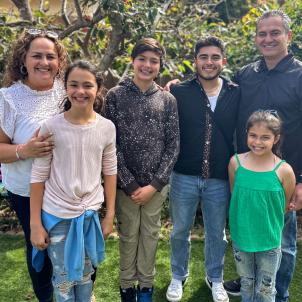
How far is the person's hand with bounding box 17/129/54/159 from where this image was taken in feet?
6.85

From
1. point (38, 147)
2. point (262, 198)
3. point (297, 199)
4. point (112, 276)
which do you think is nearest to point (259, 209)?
point (262, 198)

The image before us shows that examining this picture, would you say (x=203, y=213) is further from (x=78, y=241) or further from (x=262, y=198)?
→ (x=78, y=241)

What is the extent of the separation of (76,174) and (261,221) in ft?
3.78

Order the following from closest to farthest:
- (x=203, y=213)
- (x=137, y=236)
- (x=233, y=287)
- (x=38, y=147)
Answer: (x=38, y=147) → (x=137, y=236) → (x=203, y=213) → (x=233, y=287)

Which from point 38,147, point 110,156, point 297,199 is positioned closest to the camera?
point 38,147

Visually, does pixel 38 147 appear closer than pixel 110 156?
Yes

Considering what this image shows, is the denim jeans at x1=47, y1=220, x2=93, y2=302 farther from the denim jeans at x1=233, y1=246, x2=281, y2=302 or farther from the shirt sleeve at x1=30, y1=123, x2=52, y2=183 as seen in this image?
the denim jeans at x1=233, y1=246, x2=281, y2=302

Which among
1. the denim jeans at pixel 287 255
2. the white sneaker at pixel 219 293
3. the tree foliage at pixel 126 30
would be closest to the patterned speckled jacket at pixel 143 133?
the denim jeans at pixel 287 255

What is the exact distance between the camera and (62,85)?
238 cm

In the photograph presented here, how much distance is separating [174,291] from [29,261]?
115 cm

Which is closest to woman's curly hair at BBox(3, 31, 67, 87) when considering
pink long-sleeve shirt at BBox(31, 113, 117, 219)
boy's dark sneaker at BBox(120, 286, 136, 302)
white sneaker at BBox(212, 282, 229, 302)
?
pink long-sleeve shirt at BBox(31, 113, 117, 219)

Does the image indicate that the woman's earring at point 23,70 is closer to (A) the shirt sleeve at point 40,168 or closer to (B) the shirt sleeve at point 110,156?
(A) the shirt sleeve at point 40,168

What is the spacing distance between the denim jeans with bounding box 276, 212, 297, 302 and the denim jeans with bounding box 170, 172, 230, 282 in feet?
1.42

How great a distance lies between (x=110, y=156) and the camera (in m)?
2.33
